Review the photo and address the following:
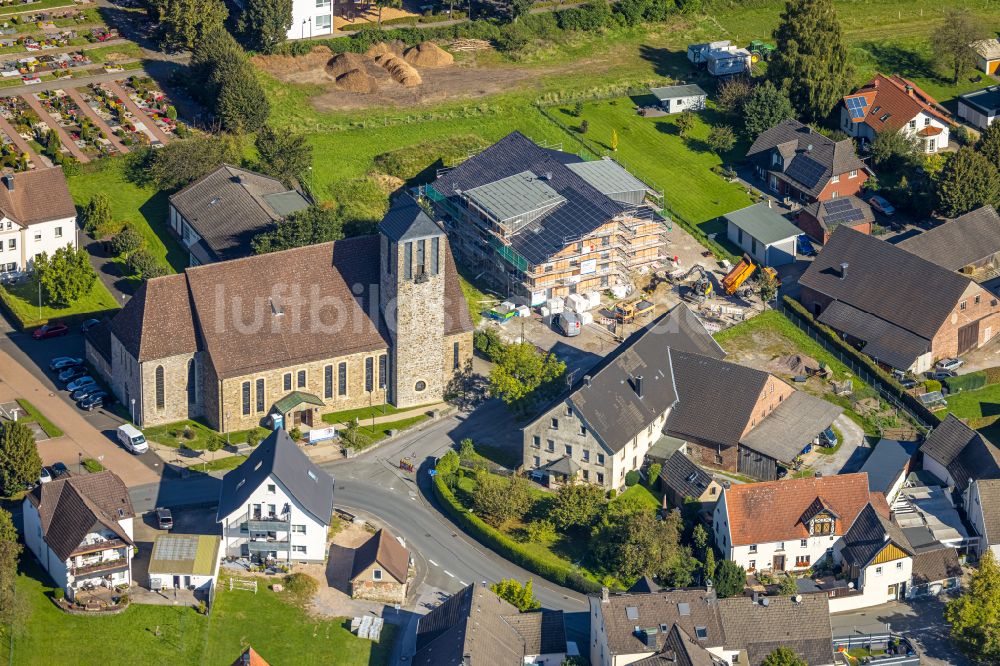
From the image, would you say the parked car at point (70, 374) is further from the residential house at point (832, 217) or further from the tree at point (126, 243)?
the residential house at point (832, 217)

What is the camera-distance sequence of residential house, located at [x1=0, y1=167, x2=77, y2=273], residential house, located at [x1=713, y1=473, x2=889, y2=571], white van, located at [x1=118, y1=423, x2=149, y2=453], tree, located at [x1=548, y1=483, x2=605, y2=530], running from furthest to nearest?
residential house, located at [x1=0, y1=167, x2=77, y2=273] < white van, located at [x1=118, y1=423, x2=149, y2=453] < tree, located at [x1=548, y1=483, x2=605, y2=530] < residential house, located at [x1=713, y1=473, x2=889, y2=571]

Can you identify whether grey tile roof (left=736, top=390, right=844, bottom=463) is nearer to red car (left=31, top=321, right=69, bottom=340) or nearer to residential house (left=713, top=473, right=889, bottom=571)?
residential house (left=713, top=473, right=889, bottom=571)

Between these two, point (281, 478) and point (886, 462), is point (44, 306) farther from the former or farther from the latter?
point (886, 462)

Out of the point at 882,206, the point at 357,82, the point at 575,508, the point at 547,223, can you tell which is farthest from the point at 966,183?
the point at 575,508

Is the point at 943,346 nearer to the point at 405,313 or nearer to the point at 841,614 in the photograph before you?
the point at 841,614

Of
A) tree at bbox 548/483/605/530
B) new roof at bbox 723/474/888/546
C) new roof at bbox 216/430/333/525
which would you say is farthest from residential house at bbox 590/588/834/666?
new roof at bbox 216/430/333/525
